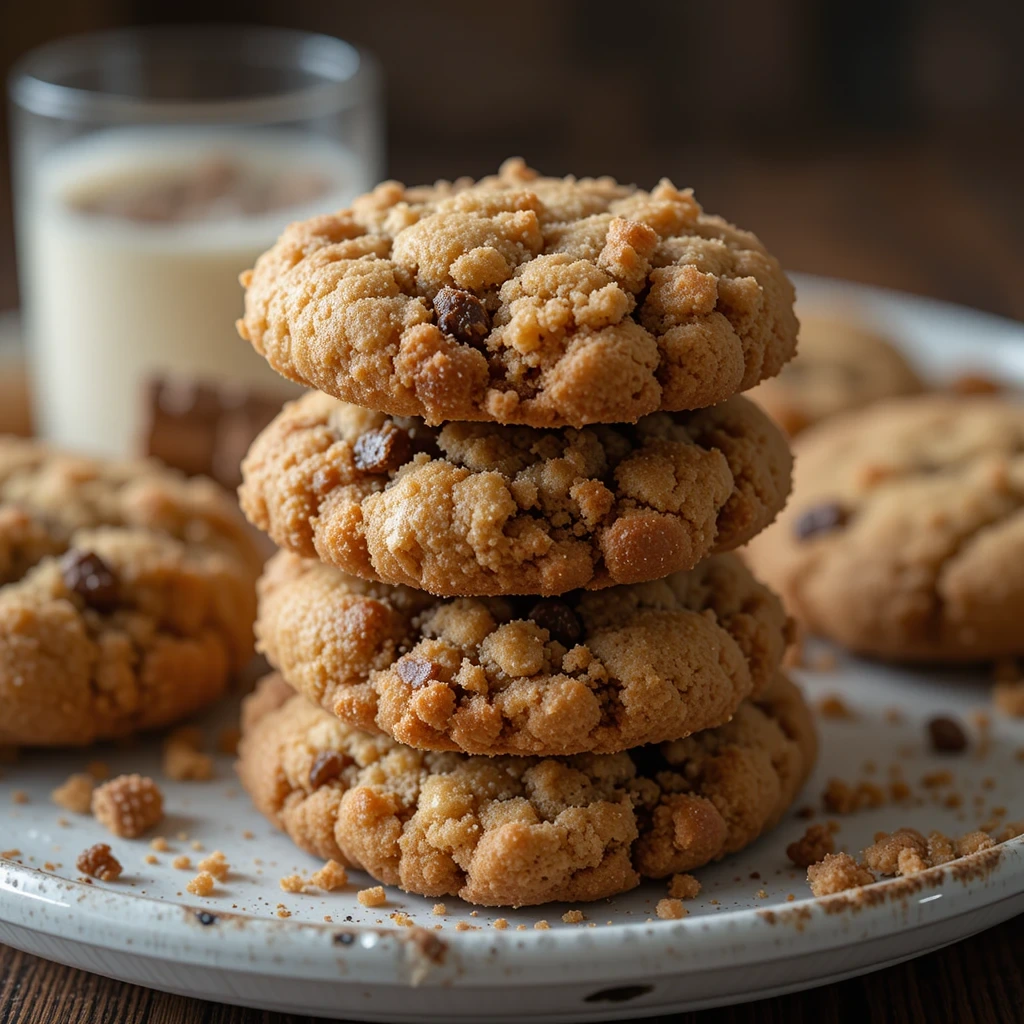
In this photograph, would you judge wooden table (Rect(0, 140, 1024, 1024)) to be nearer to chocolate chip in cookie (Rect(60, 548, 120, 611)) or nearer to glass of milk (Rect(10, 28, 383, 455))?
glass of milk (Rect(10, 28, 383, 455))

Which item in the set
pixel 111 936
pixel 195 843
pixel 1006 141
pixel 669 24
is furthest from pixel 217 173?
pixel 1006 141

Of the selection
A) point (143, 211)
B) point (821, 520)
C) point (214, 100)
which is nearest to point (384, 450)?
point (821, 520)

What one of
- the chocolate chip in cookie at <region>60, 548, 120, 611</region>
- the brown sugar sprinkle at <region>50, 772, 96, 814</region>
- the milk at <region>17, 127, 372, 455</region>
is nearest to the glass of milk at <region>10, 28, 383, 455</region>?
the milk at <region>17, 127, 372, 455</region>

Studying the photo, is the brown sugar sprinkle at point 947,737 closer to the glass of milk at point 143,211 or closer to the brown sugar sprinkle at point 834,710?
the brown sugar sprinkle at point 834,710

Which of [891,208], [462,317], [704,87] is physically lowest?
[891,208]

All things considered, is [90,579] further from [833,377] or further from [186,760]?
[833,377]

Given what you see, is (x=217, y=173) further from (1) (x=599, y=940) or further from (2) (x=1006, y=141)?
(2) (x=1006, y=141)

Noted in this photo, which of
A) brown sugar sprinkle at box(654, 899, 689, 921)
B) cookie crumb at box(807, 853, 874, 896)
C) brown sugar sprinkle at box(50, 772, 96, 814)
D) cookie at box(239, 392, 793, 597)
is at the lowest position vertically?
brown sugar sprinkle at box(50, 772, 96, 814)
